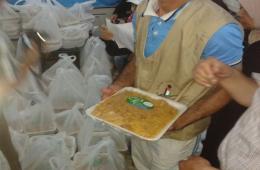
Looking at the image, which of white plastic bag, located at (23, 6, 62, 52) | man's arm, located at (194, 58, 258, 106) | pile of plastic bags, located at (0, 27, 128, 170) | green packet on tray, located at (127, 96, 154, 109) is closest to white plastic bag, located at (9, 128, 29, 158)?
pile of plastic bags, located at (0, 27, 128, 170)

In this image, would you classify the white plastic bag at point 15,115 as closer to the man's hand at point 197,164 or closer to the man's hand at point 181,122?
the man's hand at point 181,122

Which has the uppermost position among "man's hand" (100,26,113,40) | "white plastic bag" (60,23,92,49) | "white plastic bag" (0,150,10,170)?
"man's hand" (100,26,113,40)

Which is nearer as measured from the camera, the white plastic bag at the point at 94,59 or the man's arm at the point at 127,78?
the man's arm at the point at 127,78

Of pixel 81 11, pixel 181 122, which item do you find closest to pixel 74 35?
pixel 81 11

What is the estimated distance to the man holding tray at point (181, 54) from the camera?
1310 mm

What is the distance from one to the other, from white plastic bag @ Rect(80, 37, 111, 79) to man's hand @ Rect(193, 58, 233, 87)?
161 cm

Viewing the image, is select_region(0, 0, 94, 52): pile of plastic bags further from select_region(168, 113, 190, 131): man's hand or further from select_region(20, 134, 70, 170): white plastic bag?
select_region(168, 113, 190, 131): man's hand

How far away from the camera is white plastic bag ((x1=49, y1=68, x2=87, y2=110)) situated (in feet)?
7.97

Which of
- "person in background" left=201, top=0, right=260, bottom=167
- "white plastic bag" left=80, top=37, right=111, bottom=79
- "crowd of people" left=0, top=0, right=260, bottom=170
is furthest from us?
"white plastic bag" left=80, top=37, right=111, bottom=79

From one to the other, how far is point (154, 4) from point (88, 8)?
1.69 meters

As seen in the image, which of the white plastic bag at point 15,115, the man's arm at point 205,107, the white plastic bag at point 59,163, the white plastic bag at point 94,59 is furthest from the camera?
A: the white plastic bag at point 94,59

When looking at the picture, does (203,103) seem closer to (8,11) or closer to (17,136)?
(17,136)

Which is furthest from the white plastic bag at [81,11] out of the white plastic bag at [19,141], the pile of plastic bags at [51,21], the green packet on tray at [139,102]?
the green packet on tray at [139,102]

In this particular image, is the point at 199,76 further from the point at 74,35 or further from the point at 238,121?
the point at 74,35
